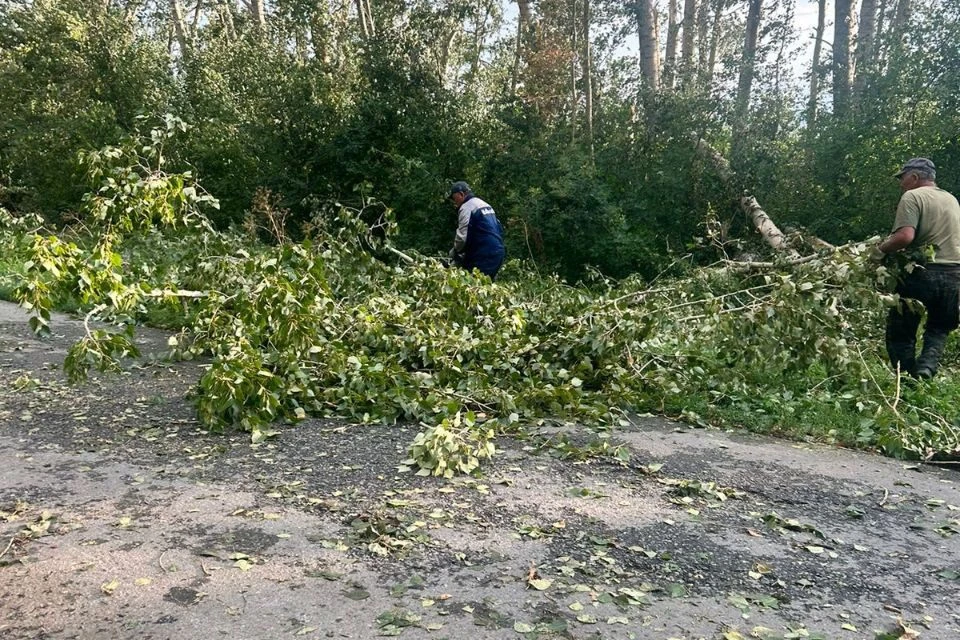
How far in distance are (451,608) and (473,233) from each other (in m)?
5.13

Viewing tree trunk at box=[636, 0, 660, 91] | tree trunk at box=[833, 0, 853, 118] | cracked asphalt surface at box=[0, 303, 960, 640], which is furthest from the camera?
tree trunk at box=[636, 0, 660, 91]

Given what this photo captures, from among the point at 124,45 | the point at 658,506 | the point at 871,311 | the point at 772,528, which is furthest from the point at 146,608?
the point at 124,45

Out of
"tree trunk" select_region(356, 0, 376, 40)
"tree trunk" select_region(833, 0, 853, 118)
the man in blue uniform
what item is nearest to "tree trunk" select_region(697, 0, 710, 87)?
"tree trunk" select_region(833, 0, 853, 118)

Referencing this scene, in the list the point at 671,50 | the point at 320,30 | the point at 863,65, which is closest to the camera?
the point at 863,65

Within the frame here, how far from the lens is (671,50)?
1933cm

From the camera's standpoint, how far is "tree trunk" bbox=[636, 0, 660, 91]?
1380cm

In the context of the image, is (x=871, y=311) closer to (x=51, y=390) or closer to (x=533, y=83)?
(x=51, y=390)

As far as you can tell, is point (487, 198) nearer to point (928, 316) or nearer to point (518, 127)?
point (518, 127)

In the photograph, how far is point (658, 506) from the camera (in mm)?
2986

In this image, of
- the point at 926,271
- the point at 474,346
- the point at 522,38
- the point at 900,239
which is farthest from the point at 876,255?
the point at 522,38

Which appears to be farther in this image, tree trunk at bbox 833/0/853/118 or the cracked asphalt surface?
tree trunk at bbox 833/0/853/118

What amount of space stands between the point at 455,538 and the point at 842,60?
1398cm

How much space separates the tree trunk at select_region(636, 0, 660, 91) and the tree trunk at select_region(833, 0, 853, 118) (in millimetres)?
3239

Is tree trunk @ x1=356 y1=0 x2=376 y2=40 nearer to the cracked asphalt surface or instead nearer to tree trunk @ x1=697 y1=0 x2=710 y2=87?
tree trunk @ x1=697 y1=0 x2=710 y2=87
